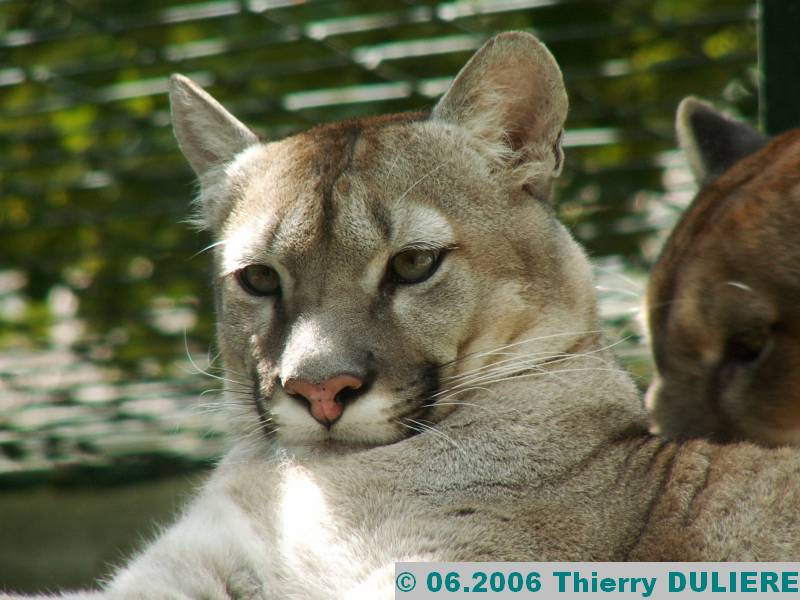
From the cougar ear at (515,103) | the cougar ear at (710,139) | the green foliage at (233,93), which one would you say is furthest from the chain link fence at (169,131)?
the cougar ear at (515,103)

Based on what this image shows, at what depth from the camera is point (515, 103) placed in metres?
4.90

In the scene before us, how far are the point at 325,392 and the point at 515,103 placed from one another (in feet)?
5.18

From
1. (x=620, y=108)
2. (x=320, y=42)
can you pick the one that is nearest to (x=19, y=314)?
(x=320, y=42)

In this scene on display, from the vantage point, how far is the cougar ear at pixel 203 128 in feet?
17.2

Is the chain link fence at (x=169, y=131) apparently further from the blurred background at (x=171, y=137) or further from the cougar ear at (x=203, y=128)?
the cougar ear at (x=203, y=128)

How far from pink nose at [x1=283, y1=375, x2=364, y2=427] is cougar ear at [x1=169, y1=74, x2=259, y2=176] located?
1526 millimetres

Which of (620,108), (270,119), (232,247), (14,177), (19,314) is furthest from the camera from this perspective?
(19,314)

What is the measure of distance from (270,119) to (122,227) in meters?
1.55

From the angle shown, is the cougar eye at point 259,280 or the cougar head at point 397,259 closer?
the cougar head at point 397,259

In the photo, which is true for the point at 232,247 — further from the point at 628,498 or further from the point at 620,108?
the point at 620,108

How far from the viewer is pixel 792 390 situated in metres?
4.62

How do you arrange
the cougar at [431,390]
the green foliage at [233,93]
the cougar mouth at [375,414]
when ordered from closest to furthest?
1. the cougar at [431,390]
2. the cougar mouth at [375,414]
3. the green foliage at [233,93]

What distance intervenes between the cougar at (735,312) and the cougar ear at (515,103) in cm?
78

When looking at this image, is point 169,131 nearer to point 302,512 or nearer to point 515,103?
point 515,103
